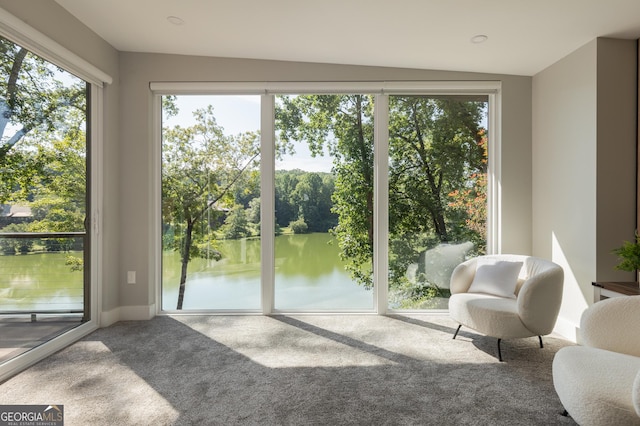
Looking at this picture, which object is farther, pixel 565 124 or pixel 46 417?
pixel 565 124

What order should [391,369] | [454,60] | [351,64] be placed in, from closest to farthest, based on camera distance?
[391,369] → [454,60] → [351,64]

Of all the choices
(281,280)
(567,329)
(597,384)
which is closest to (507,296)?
(567,329)

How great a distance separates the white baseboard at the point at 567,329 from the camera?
3.01 m

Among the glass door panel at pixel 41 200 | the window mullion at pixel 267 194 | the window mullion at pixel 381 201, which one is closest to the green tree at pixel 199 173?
the window mullion at pixel 267 194

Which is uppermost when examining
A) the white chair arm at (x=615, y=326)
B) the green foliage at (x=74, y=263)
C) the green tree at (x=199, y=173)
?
the green tree at (x=199, y=173)

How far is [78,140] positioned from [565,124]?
4.30 m

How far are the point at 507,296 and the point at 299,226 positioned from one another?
80.6 inches

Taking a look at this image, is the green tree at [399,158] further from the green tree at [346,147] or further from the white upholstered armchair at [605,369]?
the white upholstered armchair at [605,369]

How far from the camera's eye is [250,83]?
3.63 m

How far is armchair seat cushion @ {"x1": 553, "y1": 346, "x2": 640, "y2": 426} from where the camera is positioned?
1.40 m

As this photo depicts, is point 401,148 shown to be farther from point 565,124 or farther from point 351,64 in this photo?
point 565,124

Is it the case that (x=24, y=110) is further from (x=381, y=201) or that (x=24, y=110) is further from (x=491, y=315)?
(x=491, y=315)

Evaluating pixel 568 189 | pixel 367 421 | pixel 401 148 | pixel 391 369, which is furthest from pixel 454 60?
pixel 367 421

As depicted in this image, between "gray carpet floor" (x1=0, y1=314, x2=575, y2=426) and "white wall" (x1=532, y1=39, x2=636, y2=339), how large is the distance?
0.78 m
